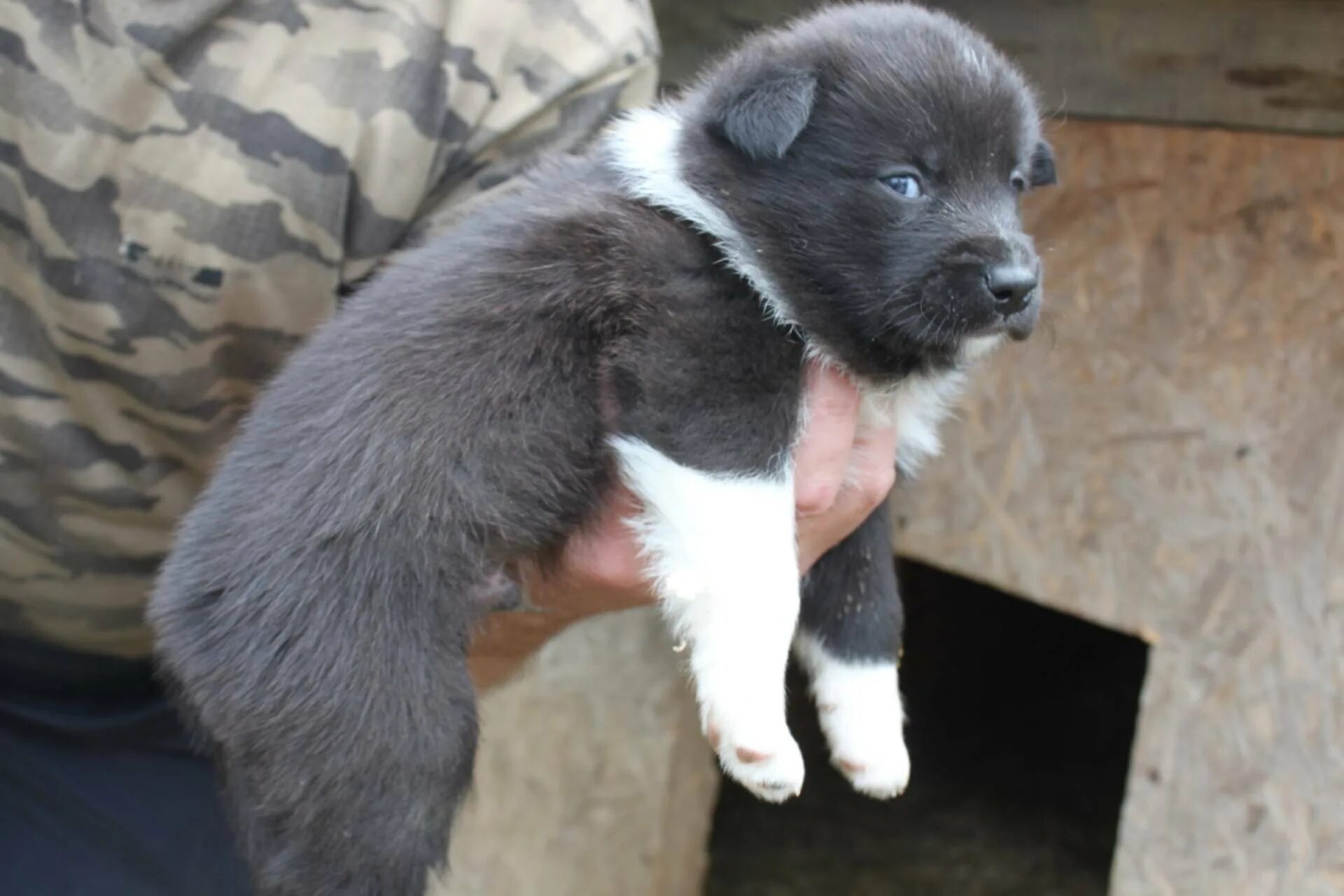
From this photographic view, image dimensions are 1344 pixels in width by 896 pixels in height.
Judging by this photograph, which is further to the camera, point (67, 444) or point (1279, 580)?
point (1279, 580)

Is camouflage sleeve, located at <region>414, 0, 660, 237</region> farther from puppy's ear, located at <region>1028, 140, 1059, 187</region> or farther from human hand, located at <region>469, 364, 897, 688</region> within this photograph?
puppy's ear, located at <region>1028, 140, 1059, 187</region>

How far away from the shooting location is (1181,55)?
2705 millimetres

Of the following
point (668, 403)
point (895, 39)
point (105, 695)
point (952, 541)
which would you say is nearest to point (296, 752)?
point (668, 403)

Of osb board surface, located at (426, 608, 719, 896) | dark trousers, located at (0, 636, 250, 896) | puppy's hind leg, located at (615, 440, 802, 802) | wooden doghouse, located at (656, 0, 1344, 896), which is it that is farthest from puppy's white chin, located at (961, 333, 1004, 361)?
osb board surface, located at (426, 608, 719, 896)

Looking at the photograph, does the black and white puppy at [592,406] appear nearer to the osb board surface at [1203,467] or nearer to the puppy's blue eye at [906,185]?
the puppy's blue eye at [906,185]

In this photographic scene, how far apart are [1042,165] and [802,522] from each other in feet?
2.12

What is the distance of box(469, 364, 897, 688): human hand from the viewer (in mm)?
1808

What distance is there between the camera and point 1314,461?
2818 millimetres

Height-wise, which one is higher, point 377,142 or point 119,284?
point 377,142

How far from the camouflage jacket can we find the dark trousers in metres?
0.23

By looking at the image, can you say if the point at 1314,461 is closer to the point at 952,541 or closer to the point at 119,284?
the point at 952,541

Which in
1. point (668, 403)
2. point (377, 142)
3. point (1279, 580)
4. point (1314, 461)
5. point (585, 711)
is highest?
point (377, 142)

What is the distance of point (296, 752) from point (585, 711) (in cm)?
225

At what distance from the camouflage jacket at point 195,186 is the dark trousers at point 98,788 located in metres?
0.23
